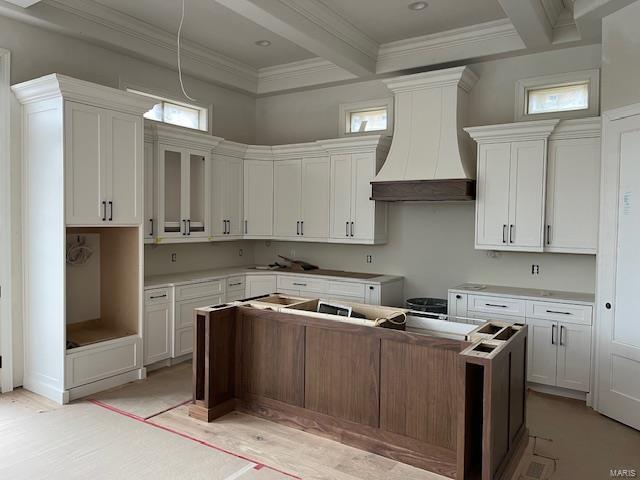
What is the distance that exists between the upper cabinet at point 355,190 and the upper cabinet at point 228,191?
1.10m

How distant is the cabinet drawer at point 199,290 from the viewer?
4965 millimetres

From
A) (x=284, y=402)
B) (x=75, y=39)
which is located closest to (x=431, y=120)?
(x=284, y=402)

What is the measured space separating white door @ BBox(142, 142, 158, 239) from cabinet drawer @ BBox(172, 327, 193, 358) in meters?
1.03

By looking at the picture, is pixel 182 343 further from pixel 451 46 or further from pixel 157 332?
pixel 451 46

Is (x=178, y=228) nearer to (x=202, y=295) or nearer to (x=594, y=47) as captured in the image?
(x=202, y=295)

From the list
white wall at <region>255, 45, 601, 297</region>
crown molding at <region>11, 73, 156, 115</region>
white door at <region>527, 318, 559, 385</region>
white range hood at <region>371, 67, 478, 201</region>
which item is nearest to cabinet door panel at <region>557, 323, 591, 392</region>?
white door at <region>527, 318, 559, 385</region>

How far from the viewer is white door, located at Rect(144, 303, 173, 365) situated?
15.3 ft

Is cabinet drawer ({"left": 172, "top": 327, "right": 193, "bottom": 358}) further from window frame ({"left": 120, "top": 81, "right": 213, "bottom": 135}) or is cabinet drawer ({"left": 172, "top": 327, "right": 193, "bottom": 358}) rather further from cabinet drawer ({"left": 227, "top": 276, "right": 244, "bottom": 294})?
window frame ({"left": 120, "top": 81, "right": 213, "bottom": 135})

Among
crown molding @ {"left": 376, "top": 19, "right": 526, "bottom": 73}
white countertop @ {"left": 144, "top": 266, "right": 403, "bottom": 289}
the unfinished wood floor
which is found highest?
crown molding @ {"left": 376, "top": 19, "right": 526, "bottom": 73}

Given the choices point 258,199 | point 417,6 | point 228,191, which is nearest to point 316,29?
point 417,6

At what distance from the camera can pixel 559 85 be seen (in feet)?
15.6

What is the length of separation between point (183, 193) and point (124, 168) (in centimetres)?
104

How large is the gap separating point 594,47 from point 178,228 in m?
4.48

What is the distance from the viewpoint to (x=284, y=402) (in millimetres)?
3637
